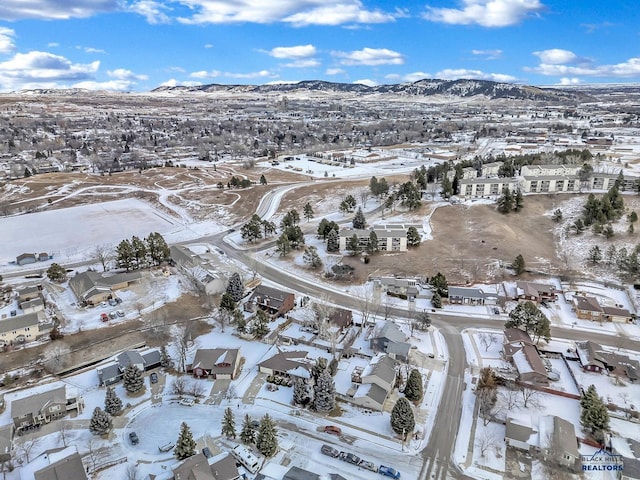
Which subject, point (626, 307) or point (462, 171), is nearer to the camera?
point (626, 307)

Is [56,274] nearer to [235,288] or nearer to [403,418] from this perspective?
[235,288]

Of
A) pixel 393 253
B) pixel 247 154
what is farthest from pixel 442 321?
pixel 247 154

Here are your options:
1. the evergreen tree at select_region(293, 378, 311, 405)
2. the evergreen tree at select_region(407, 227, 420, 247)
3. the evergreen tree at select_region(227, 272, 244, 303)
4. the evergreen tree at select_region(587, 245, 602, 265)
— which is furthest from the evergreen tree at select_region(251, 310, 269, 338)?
the evergreen tree at select_region(587, 245, 602, 265)

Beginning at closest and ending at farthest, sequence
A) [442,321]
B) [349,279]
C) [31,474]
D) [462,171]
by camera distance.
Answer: [31,474]
[442,321]
[349,279]
[462,171]

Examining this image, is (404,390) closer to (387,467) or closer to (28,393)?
(387,467)
